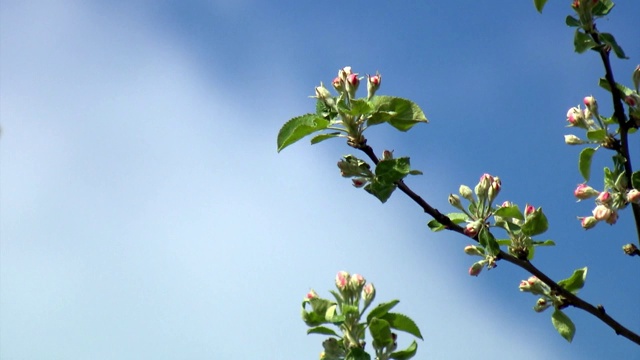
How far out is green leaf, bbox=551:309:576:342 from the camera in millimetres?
3379

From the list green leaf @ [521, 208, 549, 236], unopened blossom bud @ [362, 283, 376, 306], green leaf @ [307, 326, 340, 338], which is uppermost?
green leaf @ [521, 208, 549, 236]

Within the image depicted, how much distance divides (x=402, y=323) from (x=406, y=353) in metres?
0.13

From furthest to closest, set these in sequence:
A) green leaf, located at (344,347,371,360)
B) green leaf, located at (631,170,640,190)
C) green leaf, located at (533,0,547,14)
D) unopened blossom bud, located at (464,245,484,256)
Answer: unopened blossom bud, located at (464,245,484,256)
green leaf, located at (533,0,547,14)
green leaf, located at (631,170,640,190)
green leaf, located at (344,347,371,360)

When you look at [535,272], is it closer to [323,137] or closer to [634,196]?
[634,196]

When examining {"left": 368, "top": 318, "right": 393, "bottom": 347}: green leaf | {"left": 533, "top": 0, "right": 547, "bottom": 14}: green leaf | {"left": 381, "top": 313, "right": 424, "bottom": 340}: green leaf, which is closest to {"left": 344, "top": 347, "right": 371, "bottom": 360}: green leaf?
{"left": 368, "top": 318, "right": 393, "bottom": 347}: green leaf

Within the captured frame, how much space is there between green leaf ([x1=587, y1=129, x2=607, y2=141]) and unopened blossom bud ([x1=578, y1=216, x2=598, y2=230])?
1.16ft

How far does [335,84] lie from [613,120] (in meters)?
1.22

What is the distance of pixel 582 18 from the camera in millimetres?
3225

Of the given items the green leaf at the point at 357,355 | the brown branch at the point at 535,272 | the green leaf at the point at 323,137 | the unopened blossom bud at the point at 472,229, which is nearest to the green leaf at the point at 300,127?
the green leaf at the point at 323,137

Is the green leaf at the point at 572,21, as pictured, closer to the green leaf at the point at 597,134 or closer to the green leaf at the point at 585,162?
the green leaf at the point at 597,134

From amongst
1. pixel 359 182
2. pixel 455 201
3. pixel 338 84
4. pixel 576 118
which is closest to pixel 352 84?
pixel 338 84

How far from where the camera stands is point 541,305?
11.2 ft

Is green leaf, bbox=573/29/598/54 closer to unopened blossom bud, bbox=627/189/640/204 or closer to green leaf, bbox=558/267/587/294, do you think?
unopened blossom bud, bbox=627/189/640/204

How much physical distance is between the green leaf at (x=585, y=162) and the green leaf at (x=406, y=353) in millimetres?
1180
